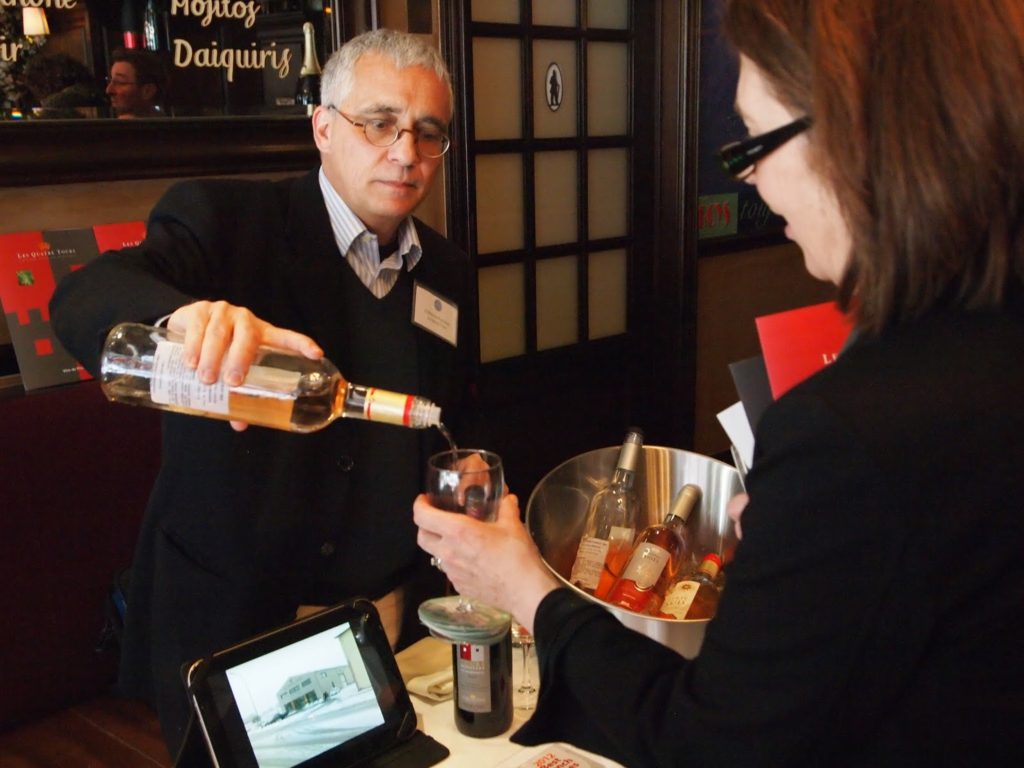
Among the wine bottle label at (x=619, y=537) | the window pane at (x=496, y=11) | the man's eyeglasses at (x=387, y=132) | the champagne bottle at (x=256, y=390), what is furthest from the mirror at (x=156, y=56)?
the wine bottle label at (x=619, y=537)

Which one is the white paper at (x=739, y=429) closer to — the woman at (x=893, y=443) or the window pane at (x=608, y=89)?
the woman at (x=893, y=443)

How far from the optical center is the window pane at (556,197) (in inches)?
141

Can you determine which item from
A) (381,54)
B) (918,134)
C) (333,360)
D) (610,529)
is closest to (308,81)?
(381,54)

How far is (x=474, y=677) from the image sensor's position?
3.98ft

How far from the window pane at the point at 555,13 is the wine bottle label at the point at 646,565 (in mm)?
2623

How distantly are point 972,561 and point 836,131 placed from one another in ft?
1.10

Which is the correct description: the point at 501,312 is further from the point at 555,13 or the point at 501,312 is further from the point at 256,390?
the point at 256,390

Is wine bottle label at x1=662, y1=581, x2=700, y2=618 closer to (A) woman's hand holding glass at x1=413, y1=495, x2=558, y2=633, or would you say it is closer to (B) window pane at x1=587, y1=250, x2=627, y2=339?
(A) woman's hand holding glass at x1=413, y1=495, x2=558, y2=633

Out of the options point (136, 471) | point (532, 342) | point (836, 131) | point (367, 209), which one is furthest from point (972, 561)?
point (532, 342)

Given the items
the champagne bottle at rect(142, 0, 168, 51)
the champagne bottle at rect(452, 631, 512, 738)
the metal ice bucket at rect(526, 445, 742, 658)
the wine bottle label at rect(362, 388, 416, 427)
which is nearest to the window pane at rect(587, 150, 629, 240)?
the champagne bottle at rect(142, 0, 168, 51)

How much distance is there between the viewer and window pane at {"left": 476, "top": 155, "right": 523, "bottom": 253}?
334 centimetres

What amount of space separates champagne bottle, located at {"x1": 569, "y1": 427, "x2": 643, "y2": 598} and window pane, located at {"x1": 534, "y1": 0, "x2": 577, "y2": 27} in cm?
248

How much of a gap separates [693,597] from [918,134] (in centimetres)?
63

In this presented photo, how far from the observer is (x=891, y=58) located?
29.2 inches
